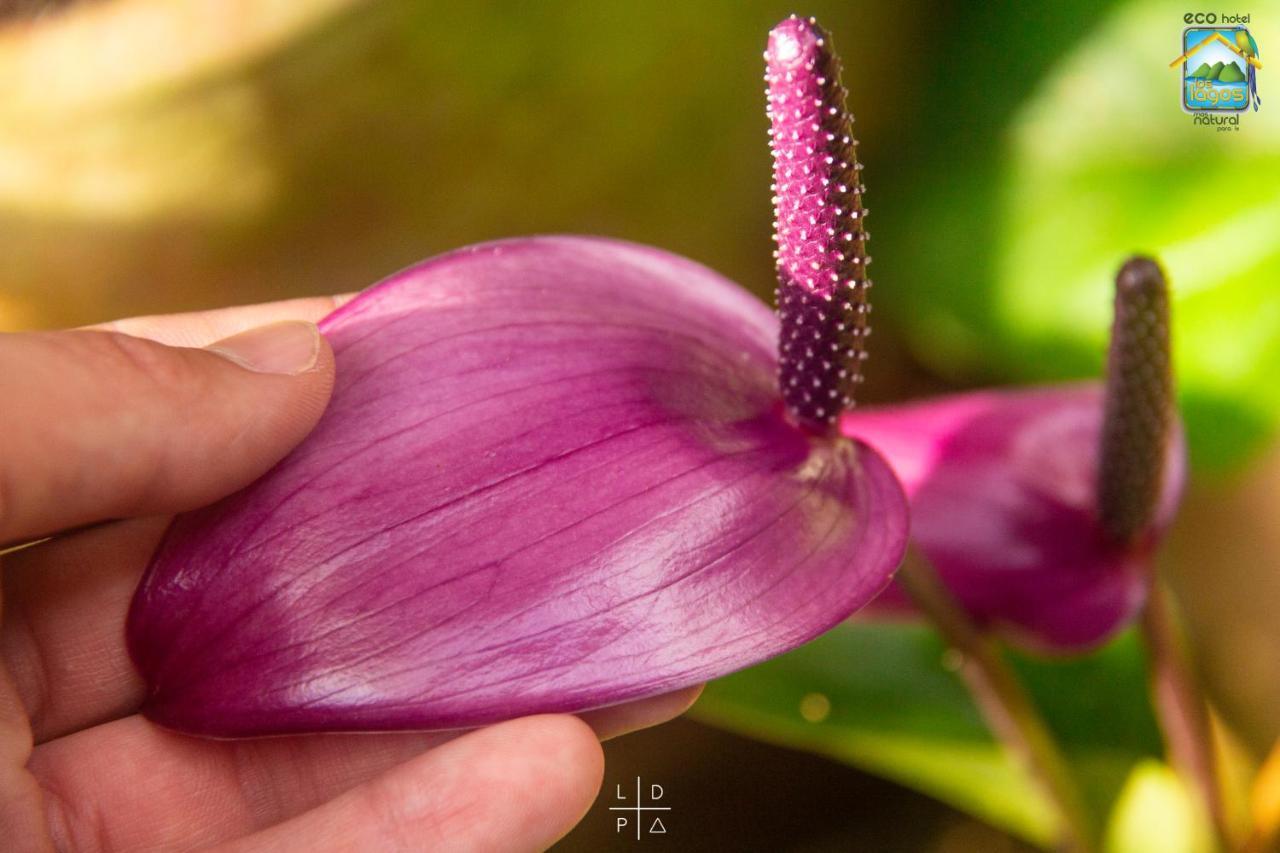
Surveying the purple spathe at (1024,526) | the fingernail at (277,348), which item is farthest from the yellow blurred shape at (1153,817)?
the fingernail at (277,348)

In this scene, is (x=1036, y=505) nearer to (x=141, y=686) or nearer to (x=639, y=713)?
(x=639, y=713)

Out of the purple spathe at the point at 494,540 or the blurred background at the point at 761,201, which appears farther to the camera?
the blurred background at the point at 761,201

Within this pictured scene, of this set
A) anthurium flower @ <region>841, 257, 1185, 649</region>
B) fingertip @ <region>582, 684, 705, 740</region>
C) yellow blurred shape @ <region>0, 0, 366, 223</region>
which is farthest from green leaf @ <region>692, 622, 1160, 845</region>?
yellow blurred shape @ <region>0, 0, 366, 223</region>

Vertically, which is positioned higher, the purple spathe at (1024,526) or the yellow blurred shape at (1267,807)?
the purple spathe at (1024,526)

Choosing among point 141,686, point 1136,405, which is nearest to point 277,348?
point 141,686

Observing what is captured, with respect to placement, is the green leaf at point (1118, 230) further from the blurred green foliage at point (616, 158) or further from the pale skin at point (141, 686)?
the pale skin at point (141, 686)

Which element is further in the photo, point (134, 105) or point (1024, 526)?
point (134, 105)

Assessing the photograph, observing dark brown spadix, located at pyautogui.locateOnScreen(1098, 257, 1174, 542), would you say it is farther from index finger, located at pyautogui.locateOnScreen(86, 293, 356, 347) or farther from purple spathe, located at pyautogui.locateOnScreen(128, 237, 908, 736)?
index finger, located at pyautogui.locateOnScreen(86, 293, 356, 347)
